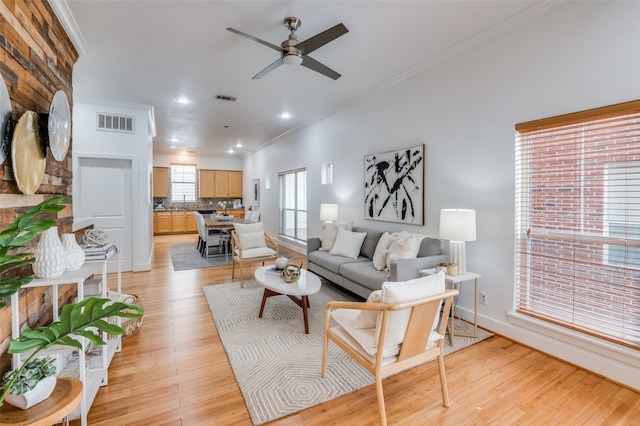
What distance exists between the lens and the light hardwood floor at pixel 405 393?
179cm

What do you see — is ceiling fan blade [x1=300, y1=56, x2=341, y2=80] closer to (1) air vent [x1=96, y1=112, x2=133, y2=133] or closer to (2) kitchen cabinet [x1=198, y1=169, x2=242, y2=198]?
(1) air vent [x1=96, y1=112, x2=133, y2=133]

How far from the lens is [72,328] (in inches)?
48.2

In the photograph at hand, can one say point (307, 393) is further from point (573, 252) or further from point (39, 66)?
point (39, 66)

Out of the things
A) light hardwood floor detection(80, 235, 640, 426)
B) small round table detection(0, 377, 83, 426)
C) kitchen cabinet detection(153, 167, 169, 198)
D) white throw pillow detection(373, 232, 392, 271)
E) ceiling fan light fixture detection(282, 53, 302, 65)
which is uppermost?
ceiling fan light fixture detection(282, 53, 302, 65)

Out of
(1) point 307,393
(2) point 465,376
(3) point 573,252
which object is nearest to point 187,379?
(1) point 307,393

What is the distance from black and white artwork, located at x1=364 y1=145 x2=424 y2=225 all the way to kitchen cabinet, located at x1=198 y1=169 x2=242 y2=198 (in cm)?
792

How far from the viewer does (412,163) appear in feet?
12.4

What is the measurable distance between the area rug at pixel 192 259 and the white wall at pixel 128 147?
0.62m

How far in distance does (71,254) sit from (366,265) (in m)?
2.89

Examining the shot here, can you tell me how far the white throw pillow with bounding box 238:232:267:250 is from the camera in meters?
4.60

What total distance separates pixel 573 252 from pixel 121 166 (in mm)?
6221

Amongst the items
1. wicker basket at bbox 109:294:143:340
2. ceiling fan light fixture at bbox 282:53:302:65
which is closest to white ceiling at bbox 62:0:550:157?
ceiling fan light fixture at bbox 282:53:302:65

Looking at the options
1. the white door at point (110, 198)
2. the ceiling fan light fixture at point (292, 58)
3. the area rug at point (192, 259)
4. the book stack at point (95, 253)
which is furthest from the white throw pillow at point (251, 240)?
the ceiling fan light fixture at point (292, 58)

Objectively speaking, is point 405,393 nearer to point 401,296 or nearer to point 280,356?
point 401,296
